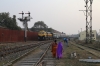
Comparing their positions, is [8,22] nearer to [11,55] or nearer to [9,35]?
[9,35]

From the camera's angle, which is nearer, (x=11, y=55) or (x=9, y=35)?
(x=11, y=55)

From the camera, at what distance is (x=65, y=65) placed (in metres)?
13.5

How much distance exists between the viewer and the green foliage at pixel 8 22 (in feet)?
275

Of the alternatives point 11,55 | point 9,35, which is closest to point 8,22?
point 9,35

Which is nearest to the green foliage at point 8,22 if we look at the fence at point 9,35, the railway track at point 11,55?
the fence at point 9,35

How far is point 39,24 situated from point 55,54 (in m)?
144

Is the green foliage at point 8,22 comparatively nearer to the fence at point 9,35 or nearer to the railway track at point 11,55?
the fence at point 9,35

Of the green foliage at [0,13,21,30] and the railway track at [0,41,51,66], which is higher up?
the green foliage at [0,13,21,30]

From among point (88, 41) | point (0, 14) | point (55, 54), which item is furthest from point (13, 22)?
point (55, 54)

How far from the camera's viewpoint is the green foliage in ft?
275

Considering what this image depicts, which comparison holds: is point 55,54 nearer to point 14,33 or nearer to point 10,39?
point 10,39

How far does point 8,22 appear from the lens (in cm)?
8512

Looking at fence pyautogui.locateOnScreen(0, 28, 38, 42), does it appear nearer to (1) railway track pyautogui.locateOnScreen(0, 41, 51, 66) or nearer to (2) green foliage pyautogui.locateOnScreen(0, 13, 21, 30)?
(1) railway track pyautogui.locateOnScreen(0, 41, 51, 66)

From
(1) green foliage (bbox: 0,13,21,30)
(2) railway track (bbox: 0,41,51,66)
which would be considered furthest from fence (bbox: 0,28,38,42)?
(1) green foliage (bbox: 0,13,21,30)
